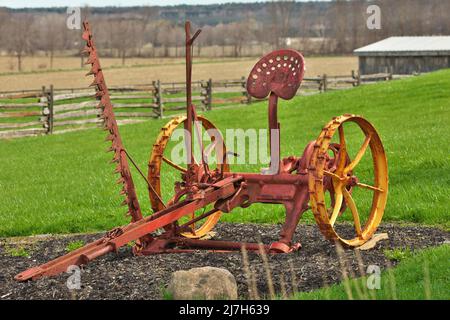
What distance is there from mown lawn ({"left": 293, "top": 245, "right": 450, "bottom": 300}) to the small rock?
49 cm

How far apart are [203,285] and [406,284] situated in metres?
1.60

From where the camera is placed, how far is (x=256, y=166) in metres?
14.4

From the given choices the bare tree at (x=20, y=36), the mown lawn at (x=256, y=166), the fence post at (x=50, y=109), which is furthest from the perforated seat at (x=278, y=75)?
the bare tree at (x=20, y=36)

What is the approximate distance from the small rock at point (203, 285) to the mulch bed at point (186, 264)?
0.41 meters

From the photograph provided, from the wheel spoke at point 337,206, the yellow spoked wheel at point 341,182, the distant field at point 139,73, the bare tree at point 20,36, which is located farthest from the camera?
the bare tree at point 20,36

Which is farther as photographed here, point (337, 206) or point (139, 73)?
point (139, 73)

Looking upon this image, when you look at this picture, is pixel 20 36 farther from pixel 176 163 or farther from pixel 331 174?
pixel 331 174

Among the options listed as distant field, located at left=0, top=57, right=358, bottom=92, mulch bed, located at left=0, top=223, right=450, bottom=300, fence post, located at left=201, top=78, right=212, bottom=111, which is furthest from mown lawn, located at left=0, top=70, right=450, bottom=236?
distant field, located at left=0, top=57, right=358, bottom=92

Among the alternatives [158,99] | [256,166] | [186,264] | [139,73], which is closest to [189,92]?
[186,264]

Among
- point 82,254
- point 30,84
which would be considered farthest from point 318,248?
point 30,84

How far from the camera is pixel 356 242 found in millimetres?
8211

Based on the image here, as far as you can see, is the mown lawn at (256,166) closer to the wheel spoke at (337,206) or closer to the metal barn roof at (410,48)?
the wheel spoke at (337,206)

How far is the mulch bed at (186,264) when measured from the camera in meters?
6.73

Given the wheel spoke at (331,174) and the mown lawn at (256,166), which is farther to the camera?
the mown lawn at (256,166)
